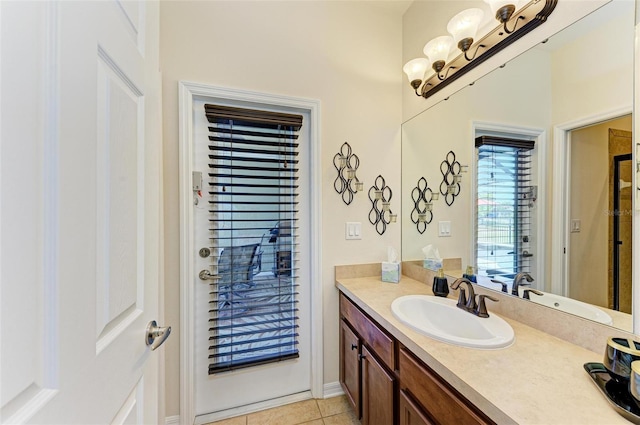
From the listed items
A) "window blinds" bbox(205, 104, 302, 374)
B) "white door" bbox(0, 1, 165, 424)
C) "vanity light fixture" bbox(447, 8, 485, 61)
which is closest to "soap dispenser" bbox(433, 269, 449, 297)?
"window blinds" bbox(205, 104, 302, 374)

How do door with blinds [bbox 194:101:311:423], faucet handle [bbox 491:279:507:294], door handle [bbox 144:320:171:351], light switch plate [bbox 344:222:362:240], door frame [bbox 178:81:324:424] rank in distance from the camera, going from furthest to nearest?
light switch plate [bbox 344:222:362:240] → door with blinds [bbox 194:101:311:423] → door frame [bbox 178:81:324:424] → faucet handle [bbox 491:279:507:294] → door handle [bbox 144:320:171:351]

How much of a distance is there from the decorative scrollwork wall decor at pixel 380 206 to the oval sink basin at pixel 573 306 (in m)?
0.99

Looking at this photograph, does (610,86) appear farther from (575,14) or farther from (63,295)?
(63,295)

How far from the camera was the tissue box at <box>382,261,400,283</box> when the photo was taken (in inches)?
69.7

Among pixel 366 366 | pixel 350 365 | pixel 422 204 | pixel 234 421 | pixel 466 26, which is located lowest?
pixel 234 421

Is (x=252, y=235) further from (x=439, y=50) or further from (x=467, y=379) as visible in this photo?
(x=439, y=50)

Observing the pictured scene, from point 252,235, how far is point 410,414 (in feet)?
4.15

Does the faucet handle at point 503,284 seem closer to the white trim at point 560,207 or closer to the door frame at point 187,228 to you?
the white trim at point 560,207

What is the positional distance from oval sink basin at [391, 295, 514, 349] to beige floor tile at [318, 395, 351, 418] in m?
0.92

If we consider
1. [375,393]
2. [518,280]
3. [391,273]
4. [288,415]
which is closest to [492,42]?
[518,280]

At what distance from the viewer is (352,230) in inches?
74.4

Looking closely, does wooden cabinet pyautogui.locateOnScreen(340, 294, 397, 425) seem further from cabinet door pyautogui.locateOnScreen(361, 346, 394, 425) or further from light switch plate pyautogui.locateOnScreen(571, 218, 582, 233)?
light switch plate pyautogui.locateOnScreen(571, 218, 582, 233)

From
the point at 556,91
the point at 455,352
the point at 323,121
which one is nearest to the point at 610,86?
the point at 556,91

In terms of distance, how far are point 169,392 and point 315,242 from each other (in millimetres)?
1258
